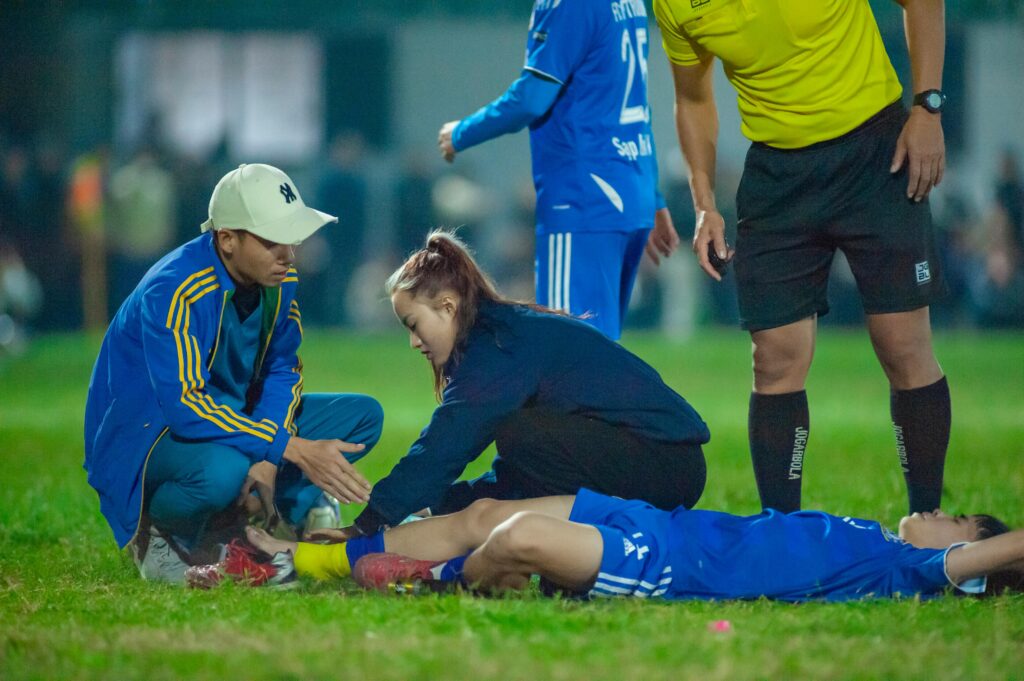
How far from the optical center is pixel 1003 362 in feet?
53.3

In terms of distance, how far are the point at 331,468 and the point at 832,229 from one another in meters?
2.08

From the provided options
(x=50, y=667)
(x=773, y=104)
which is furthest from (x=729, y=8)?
(x=50, y=667)

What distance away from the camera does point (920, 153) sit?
537 centimetres

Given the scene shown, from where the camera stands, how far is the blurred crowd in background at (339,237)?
68.3 feet

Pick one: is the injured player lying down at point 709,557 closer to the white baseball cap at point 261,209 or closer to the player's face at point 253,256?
the player's face at point 253,256

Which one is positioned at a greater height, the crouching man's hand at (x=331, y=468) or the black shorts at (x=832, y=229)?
the black shorts at (x=832, y=229)

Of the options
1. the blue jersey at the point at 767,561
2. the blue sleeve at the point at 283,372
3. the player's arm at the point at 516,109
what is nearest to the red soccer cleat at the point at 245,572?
the blue sleeve at the point at 283,372

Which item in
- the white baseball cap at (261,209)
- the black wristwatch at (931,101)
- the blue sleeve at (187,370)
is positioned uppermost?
the black wristwatch at (931,101)

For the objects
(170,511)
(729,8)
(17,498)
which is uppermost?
(729,8)

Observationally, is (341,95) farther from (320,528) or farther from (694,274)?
(320,528)

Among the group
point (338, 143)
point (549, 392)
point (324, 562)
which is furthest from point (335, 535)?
point (338, 143)

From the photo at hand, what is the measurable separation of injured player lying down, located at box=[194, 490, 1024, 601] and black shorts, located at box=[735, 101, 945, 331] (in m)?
0.99

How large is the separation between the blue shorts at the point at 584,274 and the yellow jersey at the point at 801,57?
1.29 meters

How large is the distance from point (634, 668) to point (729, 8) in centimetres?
282
